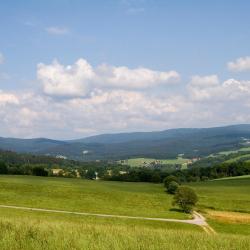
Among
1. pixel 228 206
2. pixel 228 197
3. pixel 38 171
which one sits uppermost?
pixel 38 171

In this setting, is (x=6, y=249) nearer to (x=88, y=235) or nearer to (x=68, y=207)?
(x=88, y=235)

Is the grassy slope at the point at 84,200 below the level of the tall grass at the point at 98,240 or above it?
below

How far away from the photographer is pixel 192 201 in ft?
241

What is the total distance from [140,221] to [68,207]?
19642 millimetres

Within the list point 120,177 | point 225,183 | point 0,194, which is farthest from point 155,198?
point 120,177

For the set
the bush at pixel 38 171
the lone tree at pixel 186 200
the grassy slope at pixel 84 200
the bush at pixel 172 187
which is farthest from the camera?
the bush at pixel 38 171

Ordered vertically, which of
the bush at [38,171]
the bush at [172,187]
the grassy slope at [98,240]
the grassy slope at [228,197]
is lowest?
the grassy slope at [228,197]

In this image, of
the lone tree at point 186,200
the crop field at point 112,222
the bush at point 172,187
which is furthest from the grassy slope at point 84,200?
the bush at point 172,187

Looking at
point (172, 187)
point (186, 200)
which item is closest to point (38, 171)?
point (172, 187)

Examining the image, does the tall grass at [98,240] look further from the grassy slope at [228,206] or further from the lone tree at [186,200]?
the lone tree at [186,200]

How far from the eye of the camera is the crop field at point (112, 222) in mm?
10797

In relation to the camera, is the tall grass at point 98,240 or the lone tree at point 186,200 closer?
the tall grass at point 98,240

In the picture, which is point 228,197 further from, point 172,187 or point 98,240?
point 98,240

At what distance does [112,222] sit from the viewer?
48188mm
